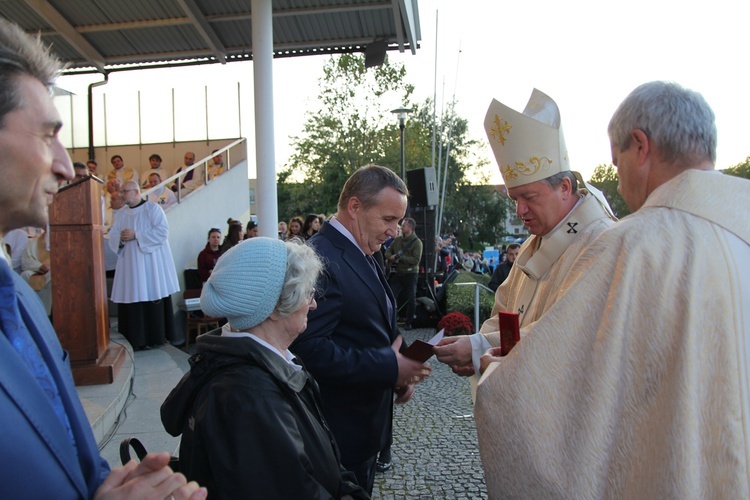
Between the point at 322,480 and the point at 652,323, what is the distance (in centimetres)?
101

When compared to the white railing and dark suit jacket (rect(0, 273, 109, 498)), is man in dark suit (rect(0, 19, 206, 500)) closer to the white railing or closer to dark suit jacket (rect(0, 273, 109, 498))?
dark suit jacket (rect(0, 273, 109, 498))

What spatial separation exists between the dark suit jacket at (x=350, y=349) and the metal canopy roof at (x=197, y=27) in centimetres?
564

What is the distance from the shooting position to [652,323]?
4.50ft

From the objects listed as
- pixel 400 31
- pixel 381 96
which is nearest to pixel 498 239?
pixel 381 96

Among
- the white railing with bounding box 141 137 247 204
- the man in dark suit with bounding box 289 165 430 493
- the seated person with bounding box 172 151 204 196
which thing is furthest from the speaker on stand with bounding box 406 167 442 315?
the man in dark suit with bounding box 289 165 430 493

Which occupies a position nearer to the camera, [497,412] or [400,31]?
[497,412]

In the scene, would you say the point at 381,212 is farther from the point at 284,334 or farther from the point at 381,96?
the point at 381,96

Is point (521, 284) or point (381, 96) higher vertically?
point (381, 96)

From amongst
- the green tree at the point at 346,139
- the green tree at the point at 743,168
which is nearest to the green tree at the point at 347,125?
the green tree at the point at 346,139

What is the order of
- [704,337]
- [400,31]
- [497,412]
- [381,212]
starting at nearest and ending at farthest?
[704,337], [497,412], [381,212], [400,31]

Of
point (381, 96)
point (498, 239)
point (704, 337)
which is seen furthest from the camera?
point (498, 239)

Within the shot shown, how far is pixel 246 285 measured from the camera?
1821 millimetres

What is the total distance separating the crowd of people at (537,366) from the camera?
1102mm

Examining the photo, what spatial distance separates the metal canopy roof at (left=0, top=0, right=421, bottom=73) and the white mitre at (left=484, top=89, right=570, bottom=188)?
4820mm
